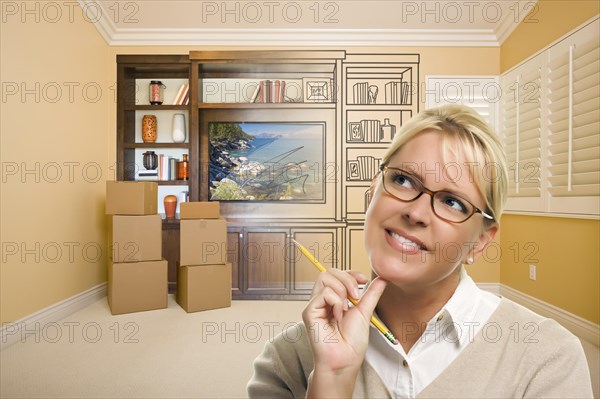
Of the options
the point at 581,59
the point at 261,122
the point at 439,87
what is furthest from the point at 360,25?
the point at 581,59

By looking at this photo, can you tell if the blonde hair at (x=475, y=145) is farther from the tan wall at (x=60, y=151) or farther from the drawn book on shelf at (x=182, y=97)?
the drawn book on shelf at (x=182, y=97)

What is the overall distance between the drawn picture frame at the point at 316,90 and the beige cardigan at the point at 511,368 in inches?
159

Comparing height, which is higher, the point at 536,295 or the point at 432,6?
the point at 432,6

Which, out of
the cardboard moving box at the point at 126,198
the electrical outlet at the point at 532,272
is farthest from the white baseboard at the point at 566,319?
the cardboard moving box at the point at 126,198

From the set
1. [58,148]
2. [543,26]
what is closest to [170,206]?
[58,148]

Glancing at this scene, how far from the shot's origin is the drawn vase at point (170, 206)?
4449 millimetres

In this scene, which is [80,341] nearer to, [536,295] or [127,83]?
[127,83]

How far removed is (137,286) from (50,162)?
Result: 1158 mm

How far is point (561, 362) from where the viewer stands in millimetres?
683

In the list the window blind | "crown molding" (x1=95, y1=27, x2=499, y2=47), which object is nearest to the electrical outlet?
the window blind

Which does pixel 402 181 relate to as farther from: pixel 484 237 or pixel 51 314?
pixel 51 314

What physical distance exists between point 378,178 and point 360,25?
3938 millimetres

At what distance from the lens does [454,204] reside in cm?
75

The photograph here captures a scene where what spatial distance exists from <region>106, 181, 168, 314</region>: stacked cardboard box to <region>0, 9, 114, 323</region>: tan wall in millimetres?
382
